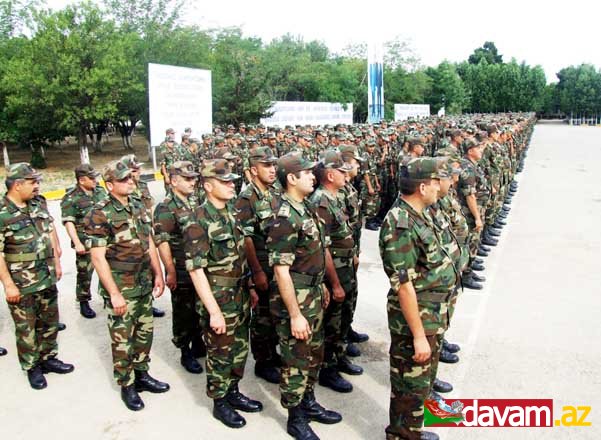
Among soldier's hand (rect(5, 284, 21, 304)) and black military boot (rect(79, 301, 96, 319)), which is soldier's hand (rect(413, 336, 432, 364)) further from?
black military boot (rect(79, 301, 96, 319))

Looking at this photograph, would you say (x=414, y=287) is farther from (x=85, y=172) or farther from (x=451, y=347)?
(x=85, y=172)

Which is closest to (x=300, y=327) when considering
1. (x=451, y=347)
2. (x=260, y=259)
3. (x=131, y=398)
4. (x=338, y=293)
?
(x=338, y=293)

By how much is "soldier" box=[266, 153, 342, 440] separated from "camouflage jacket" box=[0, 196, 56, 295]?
1.93 meters

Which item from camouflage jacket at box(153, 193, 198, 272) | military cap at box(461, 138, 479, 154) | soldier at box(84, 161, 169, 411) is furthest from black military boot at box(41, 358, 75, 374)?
military cap at box(461, 138, 479, 154)

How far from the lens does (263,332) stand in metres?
3.92

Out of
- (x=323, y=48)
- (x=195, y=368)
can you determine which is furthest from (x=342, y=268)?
(x=323, y=48)

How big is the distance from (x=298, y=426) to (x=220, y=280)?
102 centimetres

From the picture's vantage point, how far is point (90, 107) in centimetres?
1823

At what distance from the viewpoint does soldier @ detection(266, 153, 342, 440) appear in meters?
2.96

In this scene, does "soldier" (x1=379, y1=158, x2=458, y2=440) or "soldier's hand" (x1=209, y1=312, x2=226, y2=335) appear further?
"soldier's hand" (x1=209, y1=312, x2=226, y2=335)

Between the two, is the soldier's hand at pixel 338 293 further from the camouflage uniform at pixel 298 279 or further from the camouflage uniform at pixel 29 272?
the camouflage uniform at pixel 29 272

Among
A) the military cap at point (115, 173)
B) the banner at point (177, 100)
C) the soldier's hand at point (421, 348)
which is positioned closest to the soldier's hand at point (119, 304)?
the military cap at point (115, 173)

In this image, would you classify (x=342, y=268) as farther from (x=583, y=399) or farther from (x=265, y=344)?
(x=583, y=399)

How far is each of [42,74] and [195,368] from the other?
53.8 ft
